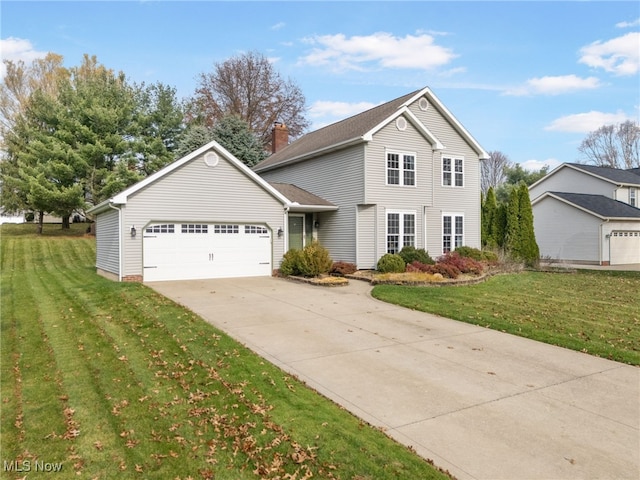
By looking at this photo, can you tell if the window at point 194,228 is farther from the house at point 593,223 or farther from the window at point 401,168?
the house at point 593,223

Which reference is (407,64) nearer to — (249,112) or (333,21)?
(333,21)

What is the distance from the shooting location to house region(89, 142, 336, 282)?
A: 48.1ft

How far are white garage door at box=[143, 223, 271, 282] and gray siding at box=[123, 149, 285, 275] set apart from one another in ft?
0.94

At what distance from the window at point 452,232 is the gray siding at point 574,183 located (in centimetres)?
1727

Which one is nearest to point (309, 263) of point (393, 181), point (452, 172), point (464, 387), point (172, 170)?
point (393, 181)

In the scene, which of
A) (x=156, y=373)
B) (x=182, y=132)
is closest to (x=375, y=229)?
(x=156, y=373)

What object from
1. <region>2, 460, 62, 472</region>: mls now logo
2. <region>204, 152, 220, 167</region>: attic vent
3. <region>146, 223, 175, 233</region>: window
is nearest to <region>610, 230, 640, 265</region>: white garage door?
<region>204, 152, 220, 167</region>: attic vent

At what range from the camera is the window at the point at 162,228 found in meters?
14.9

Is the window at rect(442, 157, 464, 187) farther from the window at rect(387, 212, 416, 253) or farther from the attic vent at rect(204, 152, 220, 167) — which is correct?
the attic vent at rect(204, 152, 220, 167)

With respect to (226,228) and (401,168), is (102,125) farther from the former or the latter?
(401,168)

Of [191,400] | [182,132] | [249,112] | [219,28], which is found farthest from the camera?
[249,112]

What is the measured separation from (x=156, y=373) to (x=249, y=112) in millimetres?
35866

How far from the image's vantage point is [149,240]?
587 inches

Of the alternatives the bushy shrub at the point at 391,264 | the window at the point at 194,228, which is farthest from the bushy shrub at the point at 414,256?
the window at the point at 194,228
